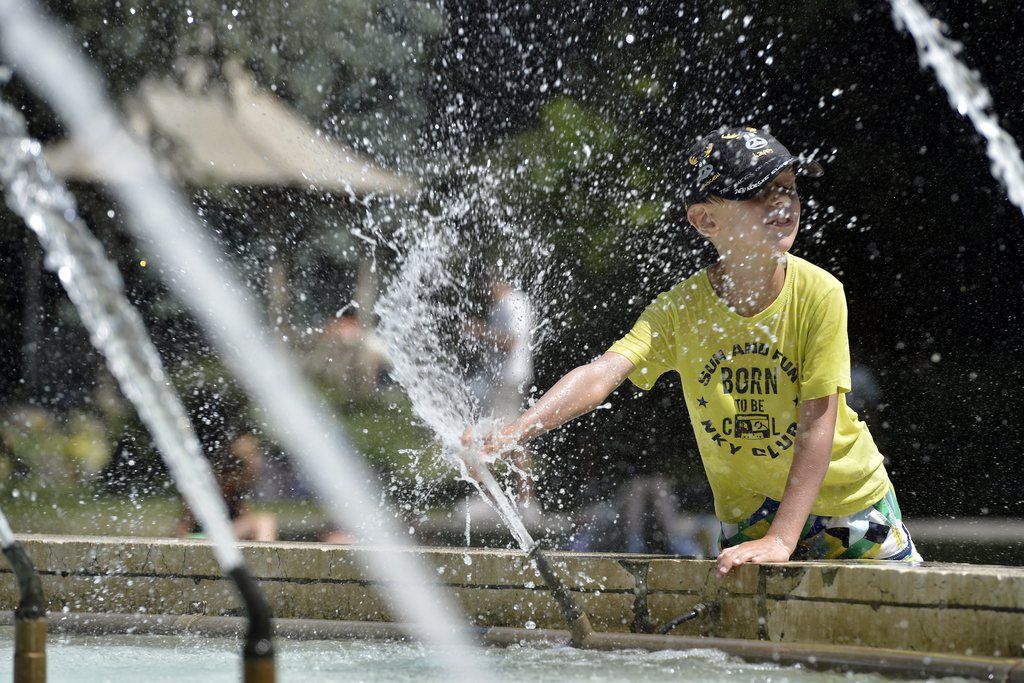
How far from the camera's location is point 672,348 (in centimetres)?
304

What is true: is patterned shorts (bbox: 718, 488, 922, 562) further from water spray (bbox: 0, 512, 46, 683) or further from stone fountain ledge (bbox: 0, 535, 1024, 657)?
water spray (bbox: 0, 512, 46, 683)

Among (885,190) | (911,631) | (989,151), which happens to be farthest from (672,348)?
(989,151)

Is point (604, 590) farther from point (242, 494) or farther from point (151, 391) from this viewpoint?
point (242, 494)

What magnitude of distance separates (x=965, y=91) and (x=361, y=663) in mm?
4441

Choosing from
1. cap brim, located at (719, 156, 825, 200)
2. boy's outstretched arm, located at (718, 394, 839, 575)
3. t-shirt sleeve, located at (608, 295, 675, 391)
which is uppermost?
cap brim, located at (719, 156, 825, 200)

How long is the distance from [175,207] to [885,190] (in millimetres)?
4943

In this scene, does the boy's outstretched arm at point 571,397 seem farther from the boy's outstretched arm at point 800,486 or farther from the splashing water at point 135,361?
the splashing water at point 135,361

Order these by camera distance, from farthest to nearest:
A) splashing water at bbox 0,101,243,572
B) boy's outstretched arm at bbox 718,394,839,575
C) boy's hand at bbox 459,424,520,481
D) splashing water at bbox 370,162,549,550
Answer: splashing water at bbox 370,162,549,550
boy's hand at bbox 459,424,520,481
boy's outstretched arm at bbox 718,394,839,575
splashing water at bbox 0,101,243,572

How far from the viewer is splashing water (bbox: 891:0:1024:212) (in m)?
5.93

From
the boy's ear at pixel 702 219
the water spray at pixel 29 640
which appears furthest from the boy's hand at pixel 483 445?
the water spray at pixel 29 640

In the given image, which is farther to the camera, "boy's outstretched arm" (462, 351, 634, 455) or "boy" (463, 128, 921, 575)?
"boy's outstretched arm" (462, 351, 634, 455)

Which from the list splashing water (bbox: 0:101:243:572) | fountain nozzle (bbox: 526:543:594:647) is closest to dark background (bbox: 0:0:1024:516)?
fountain nozzle (bbox: 526:543:594:647)

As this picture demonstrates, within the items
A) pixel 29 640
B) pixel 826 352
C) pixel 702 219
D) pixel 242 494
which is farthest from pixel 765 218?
pixel 242 494

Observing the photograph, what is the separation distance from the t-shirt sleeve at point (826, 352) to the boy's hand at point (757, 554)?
337 mm
